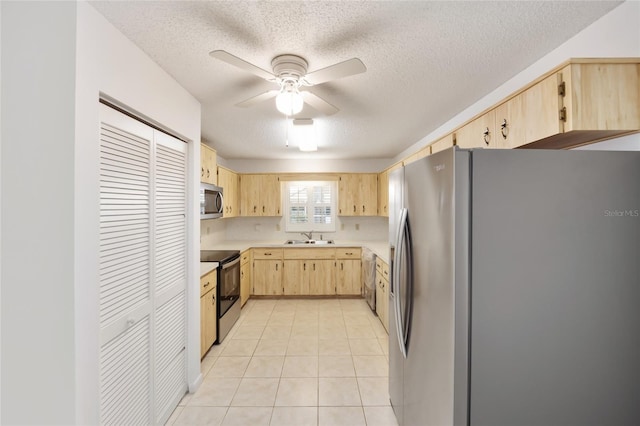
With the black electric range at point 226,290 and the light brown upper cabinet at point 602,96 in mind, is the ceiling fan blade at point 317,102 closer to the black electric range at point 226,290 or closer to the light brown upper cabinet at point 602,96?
the light brown upper cabinet at point 602,96

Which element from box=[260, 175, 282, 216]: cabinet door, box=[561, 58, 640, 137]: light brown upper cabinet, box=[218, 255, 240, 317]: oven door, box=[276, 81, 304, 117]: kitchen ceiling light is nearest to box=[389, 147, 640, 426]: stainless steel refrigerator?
box=[561, 58, 640, 137]: light brown upper cabinet

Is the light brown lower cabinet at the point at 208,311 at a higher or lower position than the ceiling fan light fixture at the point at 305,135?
lower

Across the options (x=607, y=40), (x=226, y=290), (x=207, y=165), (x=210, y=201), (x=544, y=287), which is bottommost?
(x=226, y=290)

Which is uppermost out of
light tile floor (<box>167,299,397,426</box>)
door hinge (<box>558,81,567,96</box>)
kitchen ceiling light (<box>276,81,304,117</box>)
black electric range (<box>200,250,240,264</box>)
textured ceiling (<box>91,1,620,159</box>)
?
textured ceiling (<box>91,1,620,159</box>)

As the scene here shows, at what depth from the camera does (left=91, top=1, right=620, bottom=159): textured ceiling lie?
→ 1.37 meters

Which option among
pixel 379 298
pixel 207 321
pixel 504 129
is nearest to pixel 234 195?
pixel 207 321

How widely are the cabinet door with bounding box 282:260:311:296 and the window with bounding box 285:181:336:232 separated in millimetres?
864

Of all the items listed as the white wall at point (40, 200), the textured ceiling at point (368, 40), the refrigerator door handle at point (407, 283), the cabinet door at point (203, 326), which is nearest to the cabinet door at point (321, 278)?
the cabinet door at point (203, 326)

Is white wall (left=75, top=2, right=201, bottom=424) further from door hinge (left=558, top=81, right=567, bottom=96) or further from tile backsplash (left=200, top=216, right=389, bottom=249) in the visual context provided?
tile backsplash (left=200, top=216, right=389, bottom=249)

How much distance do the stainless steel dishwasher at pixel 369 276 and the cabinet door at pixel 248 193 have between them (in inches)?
81.6

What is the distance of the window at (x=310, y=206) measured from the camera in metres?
5.51

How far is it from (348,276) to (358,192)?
1.50 meters

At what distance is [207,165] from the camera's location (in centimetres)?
323

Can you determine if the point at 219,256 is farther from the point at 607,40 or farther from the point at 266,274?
the point at 607,40
